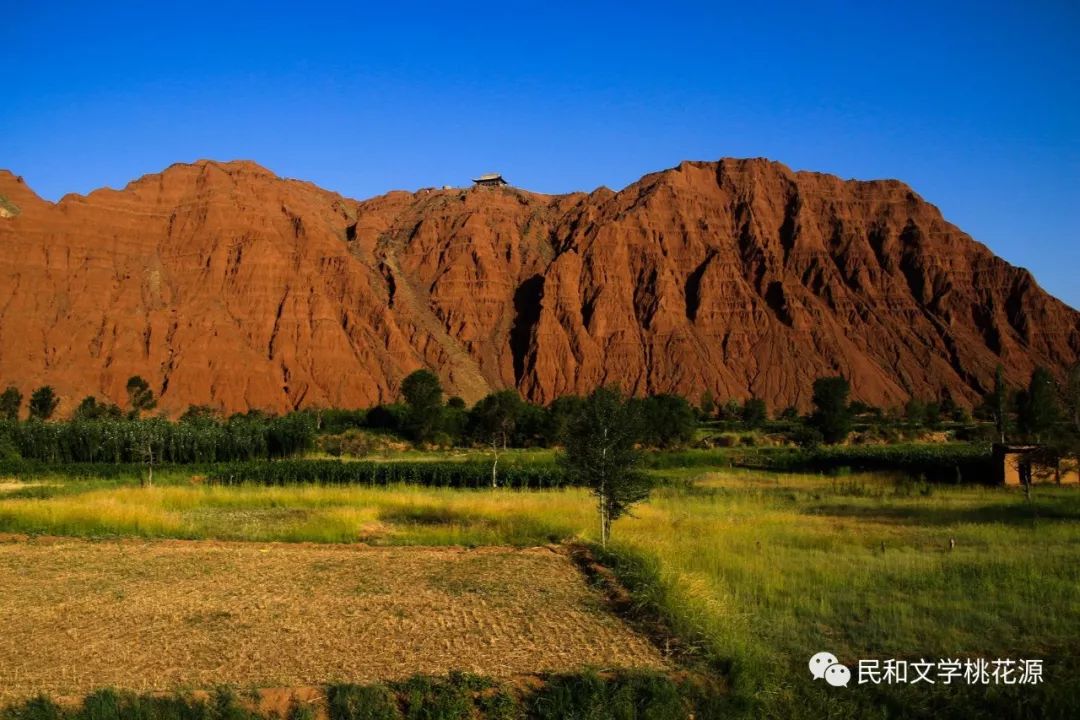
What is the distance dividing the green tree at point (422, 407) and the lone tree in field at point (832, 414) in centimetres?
3550

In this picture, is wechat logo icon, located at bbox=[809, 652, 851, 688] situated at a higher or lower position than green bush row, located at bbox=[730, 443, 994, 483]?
higher

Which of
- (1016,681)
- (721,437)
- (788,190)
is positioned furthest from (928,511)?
(788,190)

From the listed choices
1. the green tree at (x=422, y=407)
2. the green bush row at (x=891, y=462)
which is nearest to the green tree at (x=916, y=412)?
the green bush row at (x=891, y=462)

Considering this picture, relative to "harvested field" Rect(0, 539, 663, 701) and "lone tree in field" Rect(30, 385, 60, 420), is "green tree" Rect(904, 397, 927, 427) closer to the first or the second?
"harvested field" Rect(0, 539, 663, 701)

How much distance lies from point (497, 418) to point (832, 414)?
99.1 feet

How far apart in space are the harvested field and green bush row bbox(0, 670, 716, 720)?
64 cm

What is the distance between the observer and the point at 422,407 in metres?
76.1

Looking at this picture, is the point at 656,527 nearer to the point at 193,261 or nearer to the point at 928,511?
the point at 928,511

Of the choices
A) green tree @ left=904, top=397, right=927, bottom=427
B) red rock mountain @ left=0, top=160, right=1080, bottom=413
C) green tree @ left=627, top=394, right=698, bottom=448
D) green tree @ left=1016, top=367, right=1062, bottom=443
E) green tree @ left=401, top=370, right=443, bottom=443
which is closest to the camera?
green tree @ left=1016, top=367, right=1062, bottom=443

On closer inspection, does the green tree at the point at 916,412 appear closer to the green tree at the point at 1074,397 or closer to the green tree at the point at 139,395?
the green tree at the point at 1074,397

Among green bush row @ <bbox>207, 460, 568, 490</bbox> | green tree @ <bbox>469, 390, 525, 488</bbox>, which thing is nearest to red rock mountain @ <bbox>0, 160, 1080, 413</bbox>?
green tree @ <bbox>469, 390, 525, 488</bbox>

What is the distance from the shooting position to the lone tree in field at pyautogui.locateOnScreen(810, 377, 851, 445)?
69938 millimetres

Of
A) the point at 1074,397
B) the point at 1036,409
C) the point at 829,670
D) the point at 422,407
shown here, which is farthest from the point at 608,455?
the point at 422,407

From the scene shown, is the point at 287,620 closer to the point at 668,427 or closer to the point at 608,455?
the point at 608,455
